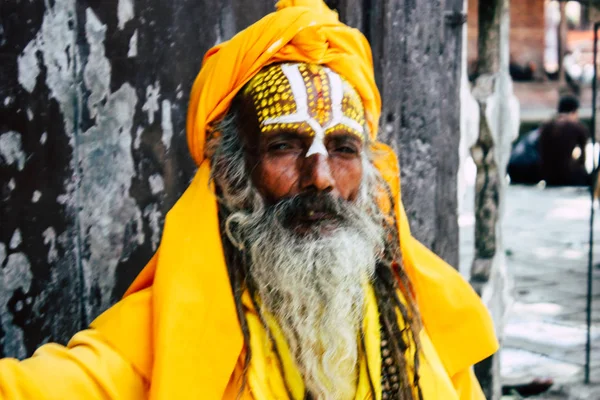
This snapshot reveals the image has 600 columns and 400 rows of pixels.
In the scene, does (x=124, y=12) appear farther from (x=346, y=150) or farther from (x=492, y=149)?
(x=492, y=149)

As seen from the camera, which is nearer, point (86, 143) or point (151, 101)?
point (86, 143)

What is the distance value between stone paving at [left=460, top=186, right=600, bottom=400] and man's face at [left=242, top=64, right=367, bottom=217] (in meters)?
3.44

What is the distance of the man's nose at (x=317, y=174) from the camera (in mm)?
1960

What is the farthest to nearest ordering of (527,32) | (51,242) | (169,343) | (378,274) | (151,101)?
1. (527,32)
2. (151,101)
3. (51,242)
4. (378,274)
5. (169,343)

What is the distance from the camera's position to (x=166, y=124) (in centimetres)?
262

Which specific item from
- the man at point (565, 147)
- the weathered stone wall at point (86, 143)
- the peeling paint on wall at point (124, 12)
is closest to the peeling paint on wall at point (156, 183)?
the weathered stone wall at point (86, 143)

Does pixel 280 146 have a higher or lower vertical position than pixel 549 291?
higher

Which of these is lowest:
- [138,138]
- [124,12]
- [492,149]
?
[492,149]

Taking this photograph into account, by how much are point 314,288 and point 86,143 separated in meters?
0.84

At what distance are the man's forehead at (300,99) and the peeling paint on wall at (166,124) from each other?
65 cm

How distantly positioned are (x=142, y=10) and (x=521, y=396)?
3.41 m

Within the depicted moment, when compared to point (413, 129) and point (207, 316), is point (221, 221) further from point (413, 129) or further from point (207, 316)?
point (413, 129)

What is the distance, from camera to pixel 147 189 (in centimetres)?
259

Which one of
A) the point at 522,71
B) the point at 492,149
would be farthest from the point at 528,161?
the point at 492,149
